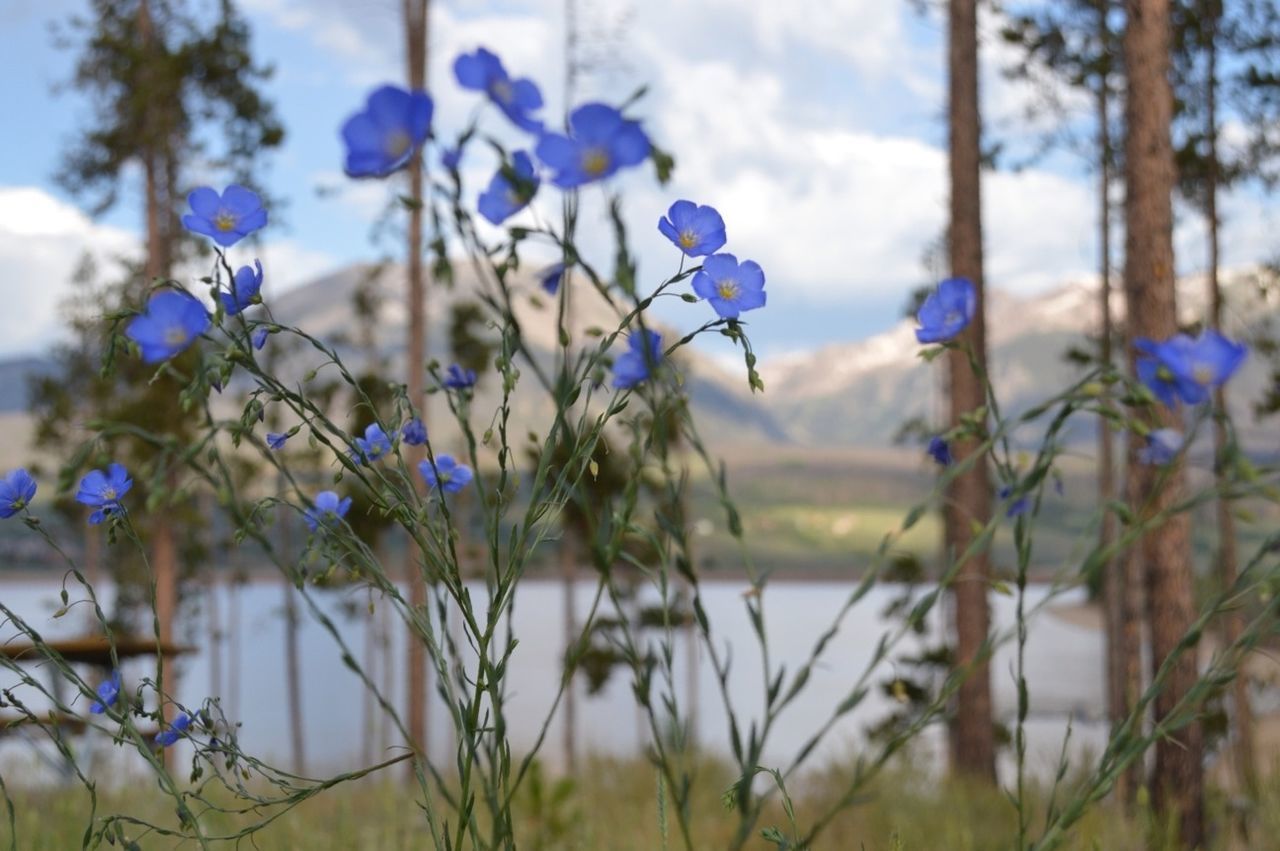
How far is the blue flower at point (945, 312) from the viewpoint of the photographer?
1392 mm

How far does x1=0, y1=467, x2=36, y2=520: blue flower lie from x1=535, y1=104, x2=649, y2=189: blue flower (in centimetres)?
108

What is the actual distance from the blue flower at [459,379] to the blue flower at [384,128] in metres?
0.64

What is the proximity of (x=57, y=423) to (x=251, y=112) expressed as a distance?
6.53m

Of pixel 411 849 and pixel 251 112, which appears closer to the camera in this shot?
pixel 411 849

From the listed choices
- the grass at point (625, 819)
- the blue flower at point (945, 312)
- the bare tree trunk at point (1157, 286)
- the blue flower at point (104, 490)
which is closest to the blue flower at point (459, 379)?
the blue flower at point (104, 490)

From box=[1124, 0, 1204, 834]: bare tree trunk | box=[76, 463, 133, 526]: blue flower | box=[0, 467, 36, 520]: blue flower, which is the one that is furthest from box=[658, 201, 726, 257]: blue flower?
box=[1124, 0, 1204, 834]: bare tree trunk

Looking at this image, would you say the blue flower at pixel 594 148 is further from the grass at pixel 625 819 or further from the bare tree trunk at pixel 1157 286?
the bare tree trunk at pixel 1157 286

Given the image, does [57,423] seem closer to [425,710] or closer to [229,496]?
[425,710]

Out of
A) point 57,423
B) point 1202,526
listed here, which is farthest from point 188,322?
point 57,423

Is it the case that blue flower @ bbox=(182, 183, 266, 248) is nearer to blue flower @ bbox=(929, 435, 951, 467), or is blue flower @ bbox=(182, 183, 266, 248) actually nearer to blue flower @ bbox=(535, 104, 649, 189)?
blue flower @ bbox=(535, 104, 649, 189)

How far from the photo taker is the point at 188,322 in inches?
51.1

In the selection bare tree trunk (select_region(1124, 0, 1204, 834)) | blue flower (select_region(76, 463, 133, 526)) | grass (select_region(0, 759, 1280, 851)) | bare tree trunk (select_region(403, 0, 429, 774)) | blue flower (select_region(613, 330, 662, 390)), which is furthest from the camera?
bare tree trunk (select_region(403, 0, 429, 774))

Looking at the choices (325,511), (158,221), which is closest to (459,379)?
(325,511)

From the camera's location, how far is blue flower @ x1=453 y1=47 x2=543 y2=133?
3.68 ft
